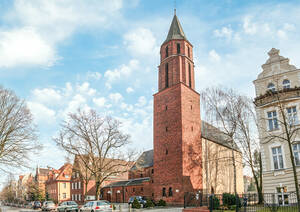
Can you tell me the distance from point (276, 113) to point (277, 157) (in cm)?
360

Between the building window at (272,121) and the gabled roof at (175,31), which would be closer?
the building window at (272,121)

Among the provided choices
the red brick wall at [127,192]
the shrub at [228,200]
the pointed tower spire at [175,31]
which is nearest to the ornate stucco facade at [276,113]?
the shrub at [228,200]

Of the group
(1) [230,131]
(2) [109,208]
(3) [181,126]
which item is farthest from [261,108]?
(2) [109,208]

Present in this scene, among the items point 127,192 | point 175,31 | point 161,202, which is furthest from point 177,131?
point 127,192

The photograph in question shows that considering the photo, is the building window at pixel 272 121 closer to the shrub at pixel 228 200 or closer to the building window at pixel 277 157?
the building window at pixel 277 157

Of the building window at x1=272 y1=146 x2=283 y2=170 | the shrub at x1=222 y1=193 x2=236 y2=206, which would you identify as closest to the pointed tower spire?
the building window at x1=272 y1=146 x2=283 y2=170

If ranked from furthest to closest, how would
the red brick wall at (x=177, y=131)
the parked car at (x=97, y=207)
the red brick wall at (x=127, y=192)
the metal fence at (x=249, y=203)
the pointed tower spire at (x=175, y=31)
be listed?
the red brick wall at (x=127, y=192) < the pointed tower spire at (x=175, y=31) < the red brick wall at (x=177, y=131) < the parked car at (x=97, y=207) < the metal fence at (x=249, y=203)

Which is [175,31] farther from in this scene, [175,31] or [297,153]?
[297,153]

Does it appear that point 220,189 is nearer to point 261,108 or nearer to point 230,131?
point 230,131

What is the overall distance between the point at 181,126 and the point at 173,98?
437 centimetres

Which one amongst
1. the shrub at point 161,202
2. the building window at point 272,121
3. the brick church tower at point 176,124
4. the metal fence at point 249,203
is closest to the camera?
the metal fence at point 249,203

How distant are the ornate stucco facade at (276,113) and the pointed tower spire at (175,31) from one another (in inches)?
734

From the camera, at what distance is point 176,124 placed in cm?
3475

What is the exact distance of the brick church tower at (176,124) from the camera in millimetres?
33188
